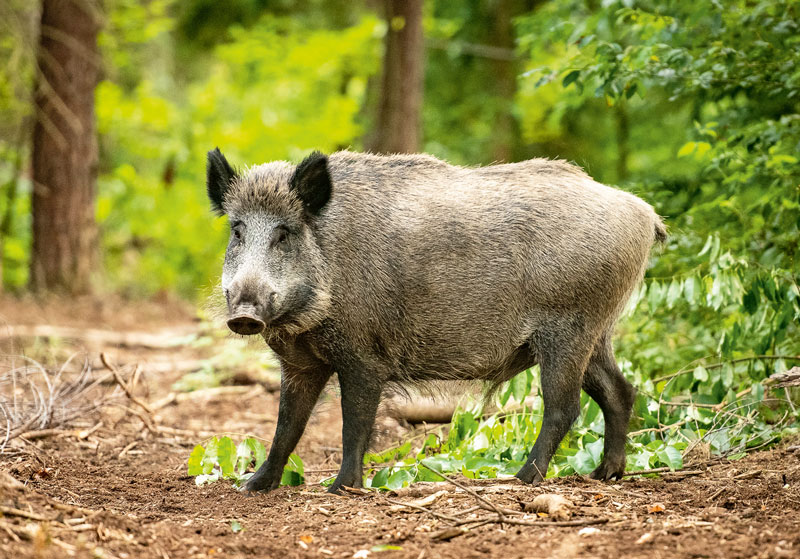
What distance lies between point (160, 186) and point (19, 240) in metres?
2.72

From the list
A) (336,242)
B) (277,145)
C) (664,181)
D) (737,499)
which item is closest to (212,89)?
(277,145)

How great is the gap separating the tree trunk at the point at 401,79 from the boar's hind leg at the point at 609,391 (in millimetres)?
7172

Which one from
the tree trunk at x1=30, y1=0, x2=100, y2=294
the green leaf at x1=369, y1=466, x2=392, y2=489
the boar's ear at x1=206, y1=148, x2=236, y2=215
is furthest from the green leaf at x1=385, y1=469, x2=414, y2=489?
the tree trunk at x1=30, y1=0, x2=100, y2=294

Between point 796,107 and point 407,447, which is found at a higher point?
point 796,107

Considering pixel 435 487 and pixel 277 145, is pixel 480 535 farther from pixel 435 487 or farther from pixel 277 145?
pixel 277 145

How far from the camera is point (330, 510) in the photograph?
432 cm

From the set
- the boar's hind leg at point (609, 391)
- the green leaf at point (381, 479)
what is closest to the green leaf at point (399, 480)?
the green leaf at point (381, 479)

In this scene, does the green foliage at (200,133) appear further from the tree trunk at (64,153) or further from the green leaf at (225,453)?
the green leaf at (225,453)

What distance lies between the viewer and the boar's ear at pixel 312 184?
16.4 ft

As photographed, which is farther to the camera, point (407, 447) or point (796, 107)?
point (796, 107)

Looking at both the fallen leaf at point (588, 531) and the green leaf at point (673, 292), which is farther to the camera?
the green leaf at point (673, 292)

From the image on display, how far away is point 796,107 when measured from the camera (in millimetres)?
7016

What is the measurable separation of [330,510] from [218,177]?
2127mm

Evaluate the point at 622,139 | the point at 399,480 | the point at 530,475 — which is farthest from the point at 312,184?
the point at 622,139
